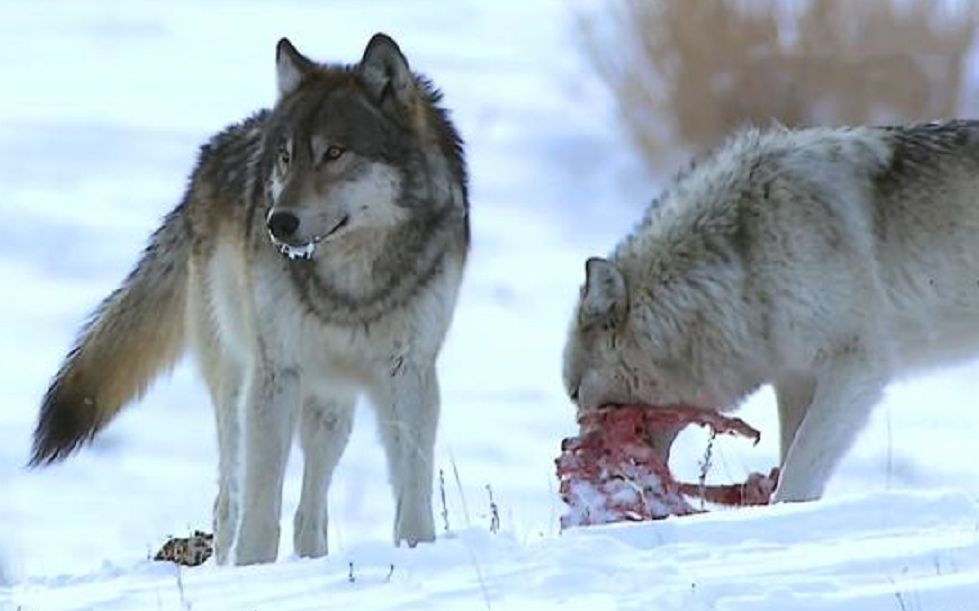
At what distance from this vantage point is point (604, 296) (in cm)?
725

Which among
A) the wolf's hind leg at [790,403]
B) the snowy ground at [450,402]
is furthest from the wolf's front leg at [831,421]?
the snowy ground at [450,402]

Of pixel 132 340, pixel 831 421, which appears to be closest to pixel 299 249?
pixel 132 340

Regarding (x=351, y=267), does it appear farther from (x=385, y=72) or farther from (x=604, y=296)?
(x=604, y=296)

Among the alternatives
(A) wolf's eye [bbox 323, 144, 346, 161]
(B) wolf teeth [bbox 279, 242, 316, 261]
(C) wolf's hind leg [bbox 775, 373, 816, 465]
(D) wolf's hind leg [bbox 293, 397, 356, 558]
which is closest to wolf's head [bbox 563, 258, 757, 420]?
(C) wolf's hind leg [bbox 775, 373, 816, 465]

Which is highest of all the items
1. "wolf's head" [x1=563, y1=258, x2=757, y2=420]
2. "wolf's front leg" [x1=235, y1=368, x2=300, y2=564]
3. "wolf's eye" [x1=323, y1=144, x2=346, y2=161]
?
"wolf's eye" [x1=323, y1=144, x2=346, y2=161]

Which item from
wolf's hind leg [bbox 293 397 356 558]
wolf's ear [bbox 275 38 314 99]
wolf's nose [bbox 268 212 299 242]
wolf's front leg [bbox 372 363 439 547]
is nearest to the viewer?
wolf's nose [bbox 268 212 299 242]

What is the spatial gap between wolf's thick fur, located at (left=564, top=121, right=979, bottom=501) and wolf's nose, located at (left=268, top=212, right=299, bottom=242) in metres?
1.43

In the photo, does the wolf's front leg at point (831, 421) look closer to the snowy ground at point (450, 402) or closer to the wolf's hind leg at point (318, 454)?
the snowy ground at point (450, 402)

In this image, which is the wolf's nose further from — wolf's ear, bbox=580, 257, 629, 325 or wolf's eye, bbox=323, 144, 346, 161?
wolf's ear, bbox=580, 257, 629, 325

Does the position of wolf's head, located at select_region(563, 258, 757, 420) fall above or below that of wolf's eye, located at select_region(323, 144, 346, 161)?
below

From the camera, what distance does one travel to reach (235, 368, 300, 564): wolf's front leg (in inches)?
254

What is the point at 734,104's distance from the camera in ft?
51.9

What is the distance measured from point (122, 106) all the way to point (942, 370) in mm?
13191

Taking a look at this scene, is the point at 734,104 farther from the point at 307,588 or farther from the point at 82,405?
the point at 307,588
